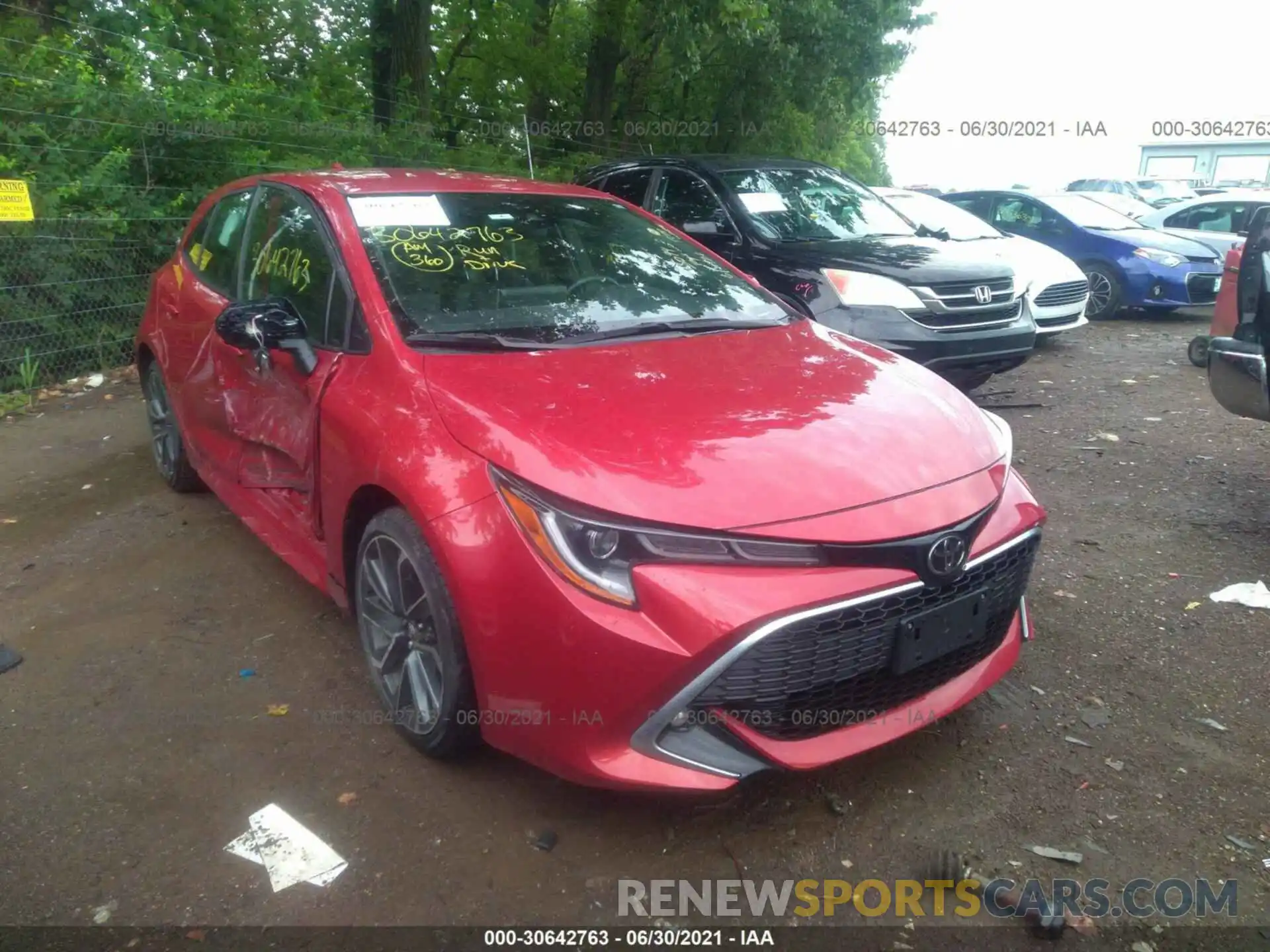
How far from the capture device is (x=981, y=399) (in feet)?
22.7

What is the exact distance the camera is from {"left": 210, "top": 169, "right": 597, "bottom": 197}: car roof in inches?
140

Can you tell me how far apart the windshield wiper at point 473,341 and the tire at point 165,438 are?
238cm

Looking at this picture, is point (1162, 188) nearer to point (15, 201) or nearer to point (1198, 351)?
point (1198, 351)

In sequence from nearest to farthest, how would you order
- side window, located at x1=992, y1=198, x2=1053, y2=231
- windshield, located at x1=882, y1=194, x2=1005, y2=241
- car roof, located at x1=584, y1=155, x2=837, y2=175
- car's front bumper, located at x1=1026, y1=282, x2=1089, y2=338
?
1. car roof, located at x1=584, y1=155, x2=837, y2=175
2. car's front bumper, located at x1=1026, y1=282, x2=1089, y2=338
3. windshield, located at x1=882, y1=194, x2=1005, y2=241
4. side window, located at x1=992, y1=198, x2=1053, y2=231

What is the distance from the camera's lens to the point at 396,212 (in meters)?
3.43

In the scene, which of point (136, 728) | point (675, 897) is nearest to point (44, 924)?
point (136, 728)

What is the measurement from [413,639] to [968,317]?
4.38 m

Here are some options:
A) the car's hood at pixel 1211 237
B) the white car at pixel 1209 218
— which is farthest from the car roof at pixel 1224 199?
the car's hood at pixel 1211 237

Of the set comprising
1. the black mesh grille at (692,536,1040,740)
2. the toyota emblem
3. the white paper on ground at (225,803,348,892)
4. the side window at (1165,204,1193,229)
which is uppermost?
the side window at (1165,204,1193,229)

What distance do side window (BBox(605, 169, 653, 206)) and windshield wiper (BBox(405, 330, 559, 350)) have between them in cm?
445

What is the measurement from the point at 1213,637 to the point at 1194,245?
27.3 ft

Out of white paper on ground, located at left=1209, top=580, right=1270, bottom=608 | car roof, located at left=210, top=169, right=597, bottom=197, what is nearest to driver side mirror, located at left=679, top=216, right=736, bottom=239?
car roof, located at left=210, top=169, right=597, bottom=197

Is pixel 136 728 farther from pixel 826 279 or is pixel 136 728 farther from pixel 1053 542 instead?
pixel 826 279

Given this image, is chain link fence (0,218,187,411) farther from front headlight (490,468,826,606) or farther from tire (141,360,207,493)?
front headlight (490,468,826,606)
